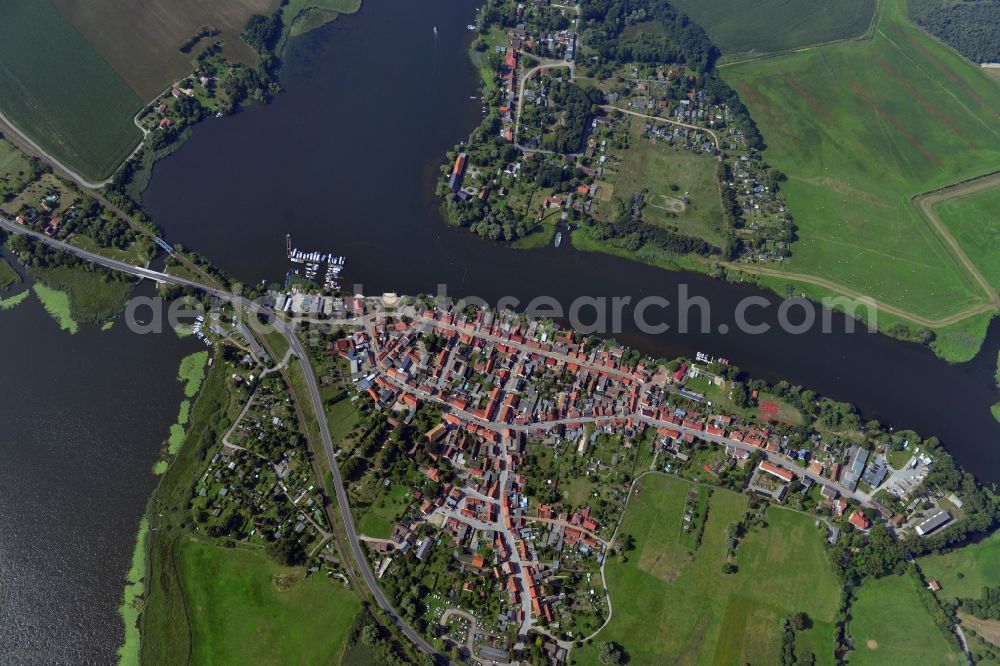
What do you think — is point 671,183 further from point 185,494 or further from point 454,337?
point 185,494

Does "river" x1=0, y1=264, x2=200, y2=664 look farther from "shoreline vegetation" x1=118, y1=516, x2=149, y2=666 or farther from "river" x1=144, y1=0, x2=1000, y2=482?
"river" x1=144, y1=0, x2=1000, y2=482

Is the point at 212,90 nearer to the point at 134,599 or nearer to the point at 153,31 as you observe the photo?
the point at 153,31

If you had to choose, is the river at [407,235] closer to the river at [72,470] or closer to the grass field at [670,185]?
the grass field at [670,185]

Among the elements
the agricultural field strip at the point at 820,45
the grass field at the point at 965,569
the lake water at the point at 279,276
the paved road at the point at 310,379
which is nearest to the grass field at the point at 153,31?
the lake water at the point at 279,276

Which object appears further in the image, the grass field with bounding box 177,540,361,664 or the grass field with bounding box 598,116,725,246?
the grass field with bounding box 598,116,725,246

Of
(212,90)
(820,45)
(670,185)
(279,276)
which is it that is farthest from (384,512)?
(820,45)

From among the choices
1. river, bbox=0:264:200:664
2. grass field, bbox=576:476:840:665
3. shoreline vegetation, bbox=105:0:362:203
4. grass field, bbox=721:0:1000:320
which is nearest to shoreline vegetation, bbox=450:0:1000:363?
grass field, bbox=721:0:1000:320

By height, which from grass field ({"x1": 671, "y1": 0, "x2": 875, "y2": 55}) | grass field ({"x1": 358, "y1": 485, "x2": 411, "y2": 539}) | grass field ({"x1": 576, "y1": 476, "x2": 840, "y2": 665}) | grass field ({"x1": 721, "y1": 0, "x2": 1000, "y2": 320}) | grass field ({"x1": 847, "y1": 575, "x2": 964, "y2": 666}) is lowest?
grass field ({"x1": 847, "y1": 575, "x2": 964, "y2": 666})
